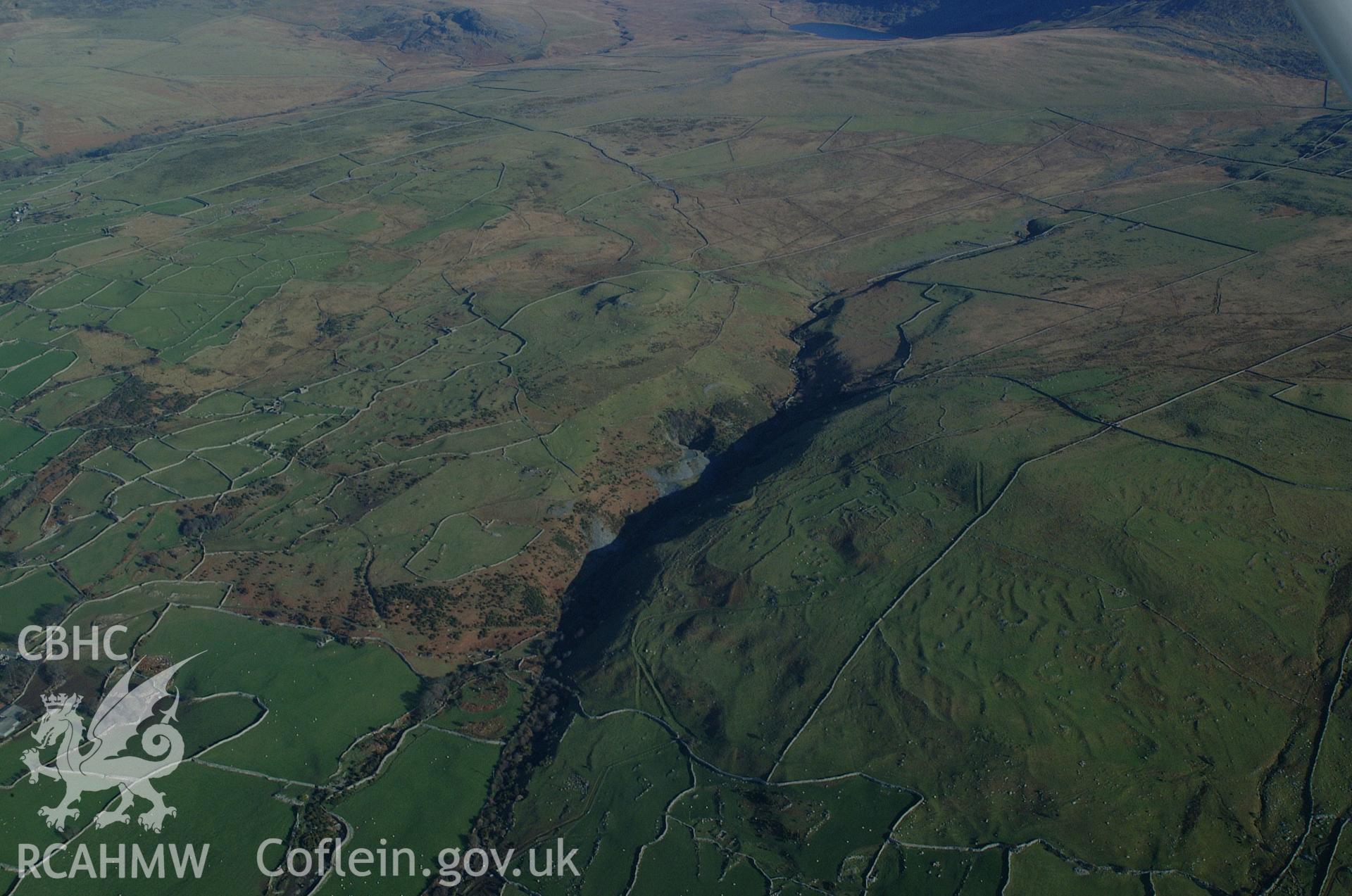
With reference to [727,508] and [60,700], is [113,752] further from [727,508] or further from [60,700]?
[727,508]

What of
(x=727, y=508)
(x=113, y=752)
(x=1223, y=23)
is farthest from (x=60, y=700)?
(x=1223, y=23)

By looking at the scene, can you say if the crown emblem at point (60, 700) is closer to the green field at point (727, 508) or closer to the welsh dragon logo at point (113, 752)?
the welsh dragon logo at point (113, 752)

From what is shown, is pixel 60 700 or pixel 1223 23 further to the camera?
Result: pixel 1223 23

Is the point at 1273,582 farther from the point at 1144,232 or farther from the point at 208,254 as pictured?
the point at 208,254

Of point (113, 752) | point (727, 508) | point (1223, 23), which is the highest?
point (1223, 23)

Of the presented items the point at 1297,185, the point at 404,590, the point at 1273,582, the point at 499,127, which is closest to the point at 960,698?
the point at 1273,582

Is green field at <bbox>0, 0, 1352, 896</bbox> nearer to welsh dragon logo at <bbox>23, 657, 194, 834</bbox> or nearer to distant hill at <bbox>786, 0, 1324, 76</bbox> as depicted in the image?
welsh dragon logo at <bbox>23, 657, 194, 834</bbox>
